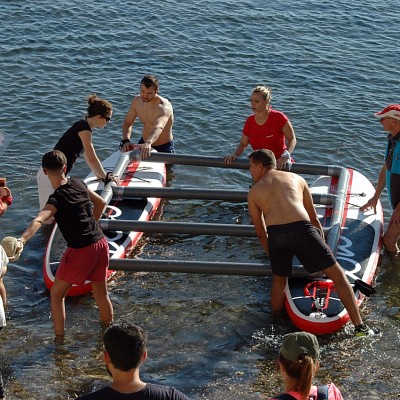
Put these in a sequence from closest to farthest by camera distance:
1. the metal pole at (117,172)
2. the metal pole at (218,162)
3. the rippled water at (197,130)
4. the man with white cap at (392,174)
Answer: the rippled water at (197,130)
the man with white cap at (392,174)
the metal pole at (117,172)
the metal pole at (218,162)

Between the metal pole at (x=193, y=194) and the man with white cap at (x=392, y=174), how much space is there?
2.10ft

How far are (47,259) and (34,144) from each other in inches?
181

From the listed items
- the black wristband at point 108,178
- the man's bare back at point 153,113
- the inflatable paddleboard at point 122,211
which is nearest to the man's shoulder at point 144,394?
the inflatable paddleboard at point 122,211

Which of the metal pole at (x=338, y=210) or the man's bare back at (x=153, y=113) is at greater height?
the man's bare back at (x=153, y=113)

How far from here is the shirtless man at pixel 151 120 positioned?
37.4 ft

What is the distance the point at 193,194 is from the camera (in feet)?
34.2

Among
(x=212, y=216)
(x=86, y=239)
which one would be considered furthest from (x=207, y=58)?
(x=86, y=239)

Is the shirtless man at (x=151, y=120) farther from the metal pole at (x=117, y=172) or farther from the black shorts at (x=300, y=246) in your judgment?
the black shorts at (x=300, y=246)

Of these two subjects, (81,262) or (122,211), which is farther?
(122,211)

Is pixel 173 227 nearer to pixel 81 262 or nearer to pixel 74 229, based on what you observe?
pixel 81 262

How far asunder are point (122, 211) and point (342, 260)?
287 cm

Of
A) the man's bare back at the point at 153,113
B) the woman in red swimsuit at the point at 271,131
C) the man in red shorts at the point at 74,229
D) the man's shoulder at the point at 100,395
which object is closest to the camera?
the man's shoulder at the point at 100,395

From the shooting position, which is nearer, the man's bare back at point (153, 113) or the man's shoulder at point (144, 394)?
the man's shoulder at point (144, 394)

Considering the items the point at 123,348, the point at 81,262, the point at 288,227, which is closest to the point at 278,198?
the point at 288,227
